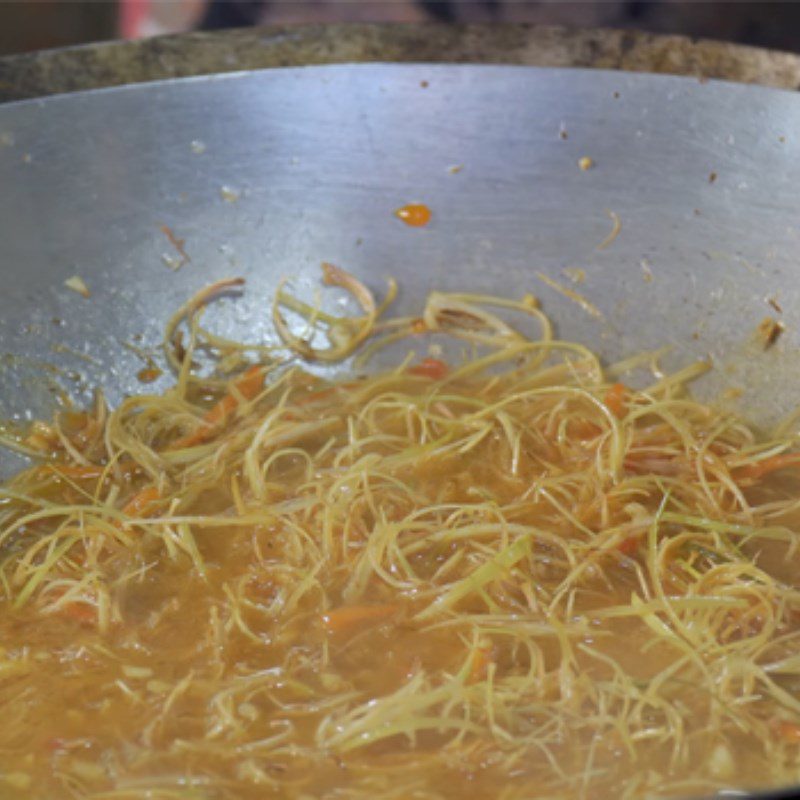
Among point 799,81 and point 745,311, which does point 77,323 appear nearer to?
point 745,311

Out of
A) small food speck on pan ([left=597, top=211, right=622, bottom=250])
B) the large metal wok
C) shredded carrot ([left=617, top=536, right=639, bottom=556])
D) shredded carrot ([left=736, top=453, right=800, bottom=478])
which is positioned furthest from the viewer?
small food speck on pan ([left=597, top=211, right=622, bottom=250])

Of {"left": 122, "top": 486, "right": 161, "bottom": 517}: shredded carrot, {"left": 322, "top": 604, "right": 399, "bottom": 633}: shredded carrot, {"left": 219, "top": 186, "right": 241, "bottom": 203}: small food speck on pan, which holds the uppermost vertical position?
{"left": 219, "top": 186, "right": 241, "bottom": 203}: small food speck on pan

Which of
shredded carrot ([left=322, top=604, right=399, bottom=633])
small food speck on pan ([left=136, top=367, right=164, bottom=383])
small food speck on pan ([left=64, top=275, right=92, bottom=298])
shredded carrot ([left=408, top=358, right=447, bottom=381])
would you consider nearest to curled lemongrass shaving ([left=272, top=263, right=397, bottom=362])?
shredded carrot ([left=408, top=358, right=447, bottom=381])

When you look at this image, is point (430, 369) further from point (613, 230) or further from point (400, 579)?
point (400, 579)

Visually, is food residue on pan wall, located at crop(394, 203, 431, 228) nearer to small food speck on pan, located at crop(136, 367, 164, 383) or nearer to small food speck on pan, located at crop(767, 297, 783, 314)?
small food speck on pan, located at crop(136, 367, 164, 383)

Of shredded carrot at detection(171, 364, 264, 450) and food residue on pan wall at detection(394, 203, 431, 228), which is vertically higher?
food residue on pan wall at detection(394, 203, 431, 228)

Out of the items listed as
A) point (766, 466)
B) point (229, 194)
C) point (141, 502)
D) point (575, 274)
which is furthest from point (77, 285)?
point (766, 466)

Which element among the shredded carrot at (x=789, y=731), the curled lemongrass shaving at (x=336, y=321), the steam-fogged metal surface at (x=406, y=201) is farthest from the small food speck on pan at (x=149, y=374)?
the shredded carrot at (x=789, y=731)
